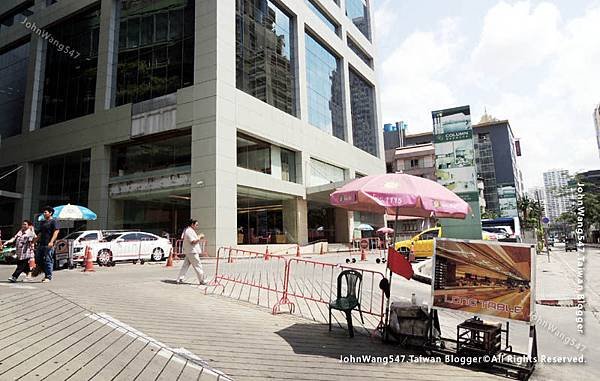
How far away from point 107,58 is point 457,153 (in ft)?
82.6

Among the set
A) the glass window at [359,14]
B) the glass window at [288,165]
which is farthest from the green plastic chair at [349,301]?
the glass window at [359,14]

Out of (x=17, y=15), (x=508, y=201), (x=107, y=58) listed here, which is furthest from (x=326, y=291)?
(x=508, y=201)

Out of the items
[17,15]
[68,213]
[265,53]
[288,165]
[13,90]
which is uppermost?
[17,15]

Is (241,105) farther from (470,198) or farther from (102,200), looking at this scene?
(470,198)

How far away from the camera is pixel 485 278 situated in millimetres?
5305

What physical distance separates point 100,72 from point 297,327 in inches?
1138

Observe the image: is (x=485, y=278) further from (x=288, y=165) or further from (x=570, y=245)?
(x=570, y=245)

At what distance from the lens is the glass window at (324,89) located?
3444cm

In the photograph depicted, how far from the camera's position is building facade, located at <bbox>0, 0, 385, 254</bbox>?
23984 millimetres

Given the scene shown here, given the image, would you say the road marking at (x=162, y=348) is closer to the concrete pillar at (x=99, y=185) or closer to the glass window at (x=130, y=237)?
the glass window at (x=130, y=237)

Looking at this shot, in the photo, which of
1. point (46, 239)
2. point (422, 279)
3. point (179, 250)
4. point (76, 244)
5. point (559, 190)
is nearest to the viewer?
point (46, 239)

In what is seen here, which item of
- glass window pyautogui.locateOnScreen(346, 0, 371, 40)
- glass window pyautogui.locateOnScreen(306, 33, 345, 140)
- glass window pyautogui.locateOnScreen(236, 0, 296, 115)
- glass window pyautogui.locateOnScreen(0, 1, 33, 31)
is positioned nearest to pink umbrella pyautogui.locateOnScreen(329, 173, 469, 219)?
glass window pyautogui.locateOnScreen(236, 0, 296, 115)

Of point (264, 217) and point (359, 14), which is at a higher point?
point (359, 14)

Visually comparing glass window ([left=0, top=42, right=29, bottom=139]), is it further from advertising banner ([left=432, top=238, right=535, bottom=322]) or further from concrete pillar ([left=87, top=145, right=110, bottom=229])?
advertising banner ([left=432, top=238, right=535, bottom=322])
